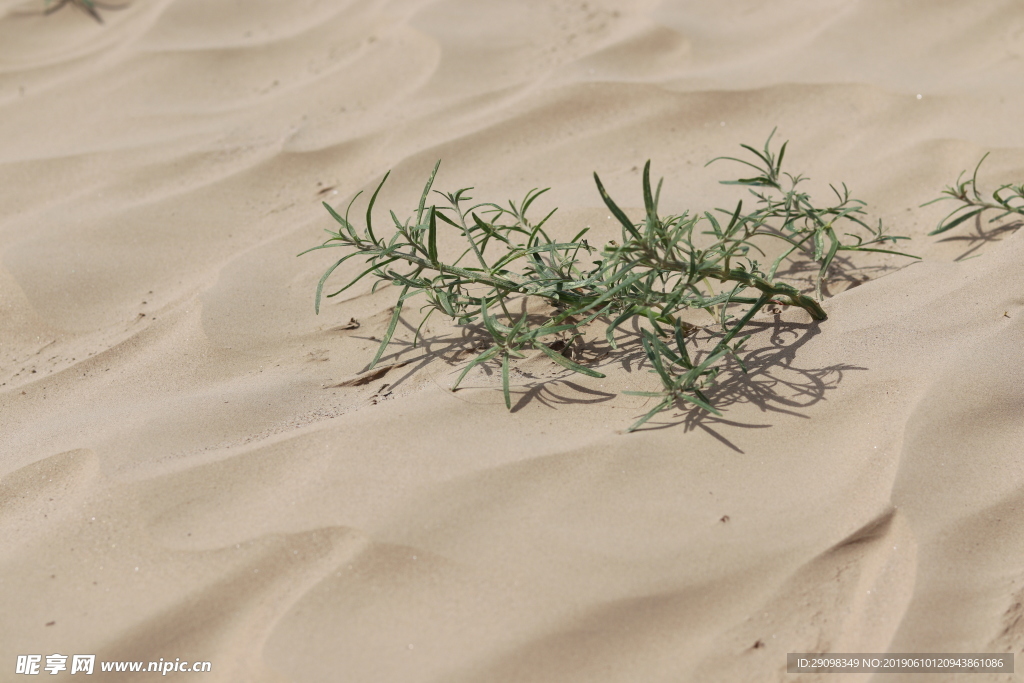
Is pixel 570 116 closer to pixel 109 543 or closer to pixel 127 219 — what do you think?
pixel 127 219

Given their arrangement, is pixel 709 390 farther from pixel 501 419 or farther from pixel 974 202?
pixel 974 202

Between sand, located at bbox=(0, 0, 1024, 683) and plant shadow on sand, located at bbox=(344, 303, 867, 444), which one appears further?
plant shadow on sand, located at bbox=(344, 303, 867, 444)

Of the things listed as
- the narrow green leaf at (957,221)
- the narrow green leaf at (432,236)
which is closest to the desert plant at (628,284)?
the narrow green leaf at (432,236)

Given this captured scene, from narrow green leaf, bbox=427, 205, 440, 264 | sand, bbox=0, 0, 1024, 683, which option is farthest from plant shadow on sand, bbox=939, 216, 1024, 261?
narrow green leaf, bbox=427, 205, 440, 264

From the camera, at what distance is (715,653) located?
1.12m

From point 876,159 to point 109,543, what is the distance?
175cm

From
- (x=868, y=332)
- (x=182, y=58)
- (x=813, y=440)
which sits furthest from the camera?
(x=182, y=58)

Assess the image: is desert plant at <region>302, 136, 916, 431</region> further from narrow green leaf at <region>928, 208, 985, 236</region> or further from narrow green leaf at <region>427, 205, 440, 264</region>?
narrow green leaf at <region>928, 208, 985, 236</region>

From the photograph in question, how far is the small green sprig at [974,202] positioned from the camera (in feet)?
5.56

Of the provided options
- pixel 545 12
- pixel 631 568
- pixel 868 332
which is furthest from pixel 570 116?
pixel 631 568

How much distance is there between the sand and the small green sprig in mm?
48

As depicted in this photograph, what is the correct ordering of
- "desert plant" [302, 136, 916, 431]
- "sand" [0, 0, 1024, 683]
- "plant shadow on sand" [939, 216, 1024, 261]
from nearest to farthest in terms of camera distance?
"sand" [0, 0, 1024, 683], "desert plant" [302, 136, 916, 431], "plant shadow on sand" [939, 216, 1024, 261]

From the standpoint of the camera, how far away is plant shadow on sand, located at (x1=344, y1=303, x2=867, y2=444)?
138 centimetres

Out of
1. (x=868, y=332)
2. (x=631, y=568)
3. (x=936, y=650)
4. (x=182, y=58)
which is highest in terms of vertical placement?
(x=182, y=58)
